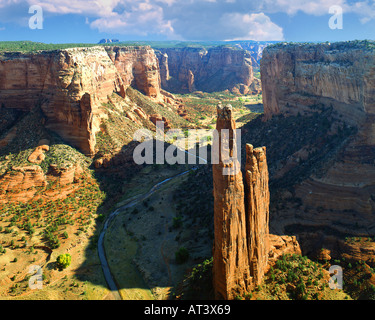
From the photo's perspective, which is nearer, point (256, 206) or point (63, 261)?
point (256, 206)

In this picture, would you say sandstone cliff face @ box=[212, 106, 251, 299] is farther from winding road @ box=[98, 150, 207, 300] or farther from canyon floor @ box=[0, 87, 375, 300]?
winding road @ box=[98, 150, 207, 300]

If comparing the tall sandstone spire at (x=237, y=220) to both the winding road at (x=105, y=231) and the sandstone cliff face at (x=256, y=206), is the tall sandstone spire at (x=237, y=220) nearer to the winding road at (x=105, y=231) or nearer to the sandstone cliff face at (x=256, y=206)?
the sandstone cliff face at (x=256, y=206)


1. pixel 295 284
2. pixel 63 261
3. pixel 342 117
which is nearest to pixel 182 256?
pixel 295 284

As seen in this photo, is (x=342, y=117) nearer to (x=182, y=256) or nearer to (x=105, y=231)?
(x=182, y=256)

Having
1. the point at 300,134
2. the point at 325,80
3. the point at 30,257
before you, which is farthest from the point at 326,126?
the point at 30,257

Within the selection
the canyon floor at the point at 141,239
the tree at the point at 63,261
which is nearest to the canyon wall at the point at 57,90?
the canyon floor at the point at 141,239

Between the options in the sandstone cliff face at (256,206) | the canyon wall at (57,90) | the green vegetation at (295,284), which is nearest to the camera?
the sandstone cliff face at (256,206)

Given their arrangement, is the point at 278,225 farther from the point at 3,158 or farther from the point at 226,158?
the point at 3,158
